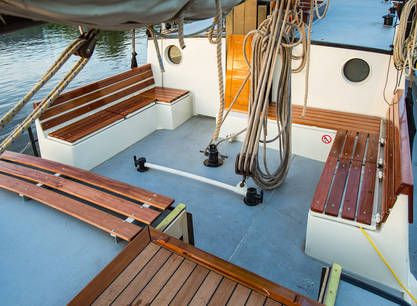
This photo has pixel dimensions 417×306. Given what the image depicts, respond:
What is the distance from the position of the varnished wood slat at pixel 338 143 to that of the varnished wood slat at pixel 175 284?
6.49 feet

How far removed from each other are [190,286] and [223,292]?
0.55 feet

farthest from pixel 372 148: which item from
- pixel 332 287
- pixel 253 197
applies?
pixel 332 287

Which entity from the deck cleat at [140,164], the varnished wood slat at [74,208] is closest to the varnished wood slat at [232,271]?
the varnished wood slat at [74,208]

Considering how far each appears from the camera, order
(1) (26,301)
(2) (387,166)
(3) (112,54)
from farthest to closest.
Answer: (3) (112,54)
(2) (387,166)
(1) (26,301)

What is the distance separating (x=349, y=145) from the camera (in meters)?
3.31

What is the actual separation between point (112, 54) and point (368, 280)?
430 inches

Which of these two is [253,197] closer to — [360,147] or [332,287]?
[360,147]

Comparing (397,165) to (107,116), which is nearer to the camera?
(397,165)

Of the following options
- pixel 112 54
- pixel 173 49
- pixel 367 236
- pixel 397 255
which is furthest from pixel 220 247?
pixel 112 54

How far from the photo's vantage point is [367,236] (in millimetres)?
2334

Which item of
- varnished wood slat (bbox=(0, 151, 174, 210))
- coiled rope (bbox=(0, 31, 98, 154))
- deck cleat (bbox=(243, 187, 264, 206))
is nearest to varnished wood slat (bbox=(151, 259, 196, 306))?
varnished wood slat (bbox=(0, 151, 174, 210))

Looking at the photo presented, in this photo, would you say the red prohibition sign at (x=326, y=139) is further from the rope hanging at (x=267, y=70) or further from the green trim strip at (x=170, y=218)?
the green trim strip at (x=170, y=218)

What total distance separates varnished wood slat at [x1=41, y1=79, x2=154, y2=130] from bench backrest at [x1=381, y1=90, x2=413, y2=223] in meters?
3.33

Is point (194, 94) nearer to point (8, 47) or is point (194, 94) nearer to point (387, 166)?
point (387, 166)
